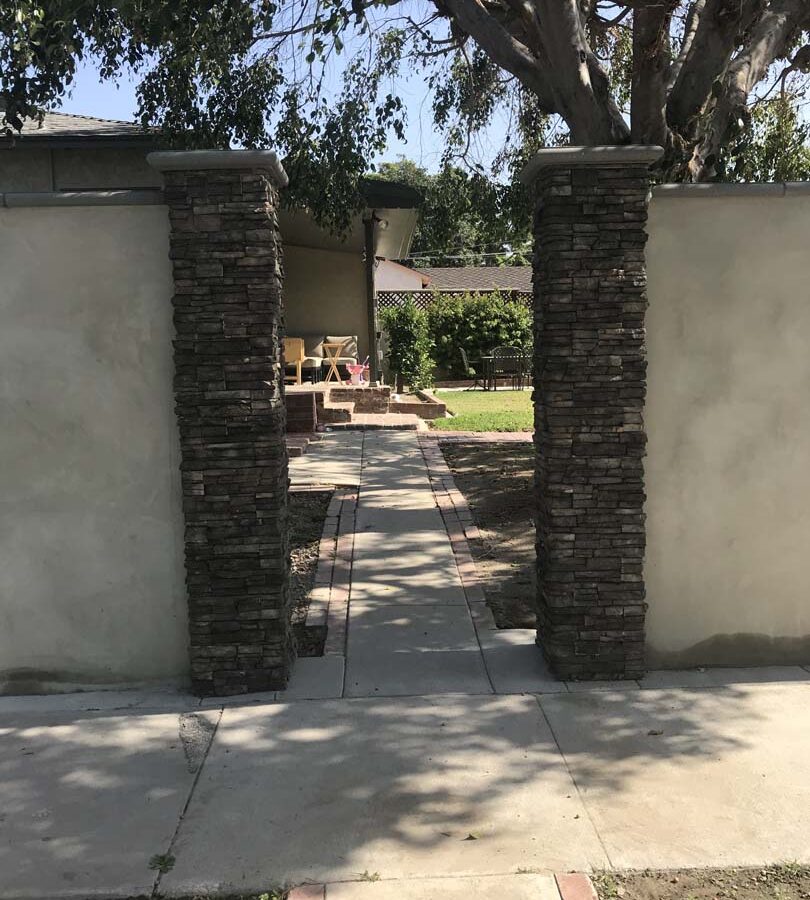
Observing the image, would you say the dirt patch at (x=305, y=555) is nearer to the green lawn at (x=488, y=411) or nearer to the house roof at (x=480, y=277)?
the green lawn at (x=488, y=411)

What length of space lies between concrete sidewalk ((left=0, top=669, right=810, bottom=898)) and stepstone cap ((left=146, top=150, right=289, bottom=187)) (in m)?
2.53

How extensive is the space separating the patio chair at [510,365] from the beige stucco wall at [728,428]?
16.7 m

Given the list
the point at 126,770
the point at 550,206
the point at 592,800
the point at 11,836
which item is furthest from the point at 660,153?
the point at 11,836

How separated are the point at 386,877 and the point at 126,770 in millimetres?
1291

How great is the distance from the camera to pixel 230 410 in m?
3.99

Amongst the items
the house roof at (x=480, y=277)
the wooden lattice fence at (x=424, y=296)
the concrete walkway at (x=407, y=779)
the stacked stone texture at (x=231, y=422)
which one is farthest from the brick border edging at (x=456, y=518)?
the house roof at (x=480, y=277)

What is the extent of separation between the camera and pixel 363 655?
4.55m

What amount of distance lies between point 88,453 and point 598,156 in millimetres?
2843

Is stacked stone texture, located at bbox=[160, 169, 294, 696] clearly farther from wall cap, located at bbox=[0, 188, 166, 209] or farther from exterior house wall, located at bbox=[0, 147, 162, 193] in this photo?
exterior house wall, located at bbox=[0, 147, 162, 193]

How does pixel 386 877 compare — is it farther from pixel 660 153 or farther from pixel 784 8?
pixel 784 8

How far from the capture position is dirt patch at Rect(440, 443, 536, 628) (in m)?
5.51

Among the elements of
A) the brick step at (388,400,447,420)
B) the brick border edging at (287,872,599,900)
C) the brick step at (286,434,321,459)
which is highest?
the brick step at (388,400,447,420)

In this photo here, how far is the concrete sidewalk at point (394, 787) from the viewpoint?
280 cm

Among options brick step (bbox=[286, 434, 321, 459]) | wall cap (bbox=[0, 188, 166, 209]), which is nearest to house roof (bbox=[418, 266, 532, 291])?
brick step (bbox=[286, 434, 321, 459])
